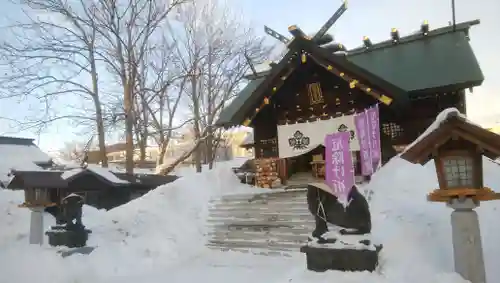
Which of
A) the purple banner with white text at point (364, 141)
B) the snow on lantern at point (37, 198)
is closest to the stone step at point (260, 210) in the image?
the purple banner with white text at point (364, 141)

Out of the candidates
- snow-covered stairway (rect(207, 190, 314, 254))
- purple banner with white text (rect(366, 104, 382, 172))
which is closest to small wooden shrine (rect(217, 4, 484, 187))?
purple banner with white text (rect(366, 104, 382, 172))

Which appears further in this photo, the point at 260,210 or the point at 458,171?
the point at 260,210

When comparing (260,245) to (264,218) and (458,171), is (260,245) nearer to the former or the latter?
(264,218)

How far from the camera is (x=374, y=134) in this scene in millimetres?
11539

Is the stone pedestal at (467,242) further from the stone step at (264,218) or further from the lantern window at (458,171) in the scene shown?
the stone step at (264,218)

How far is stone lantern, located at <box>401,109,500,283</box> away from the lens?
5449 millimetres

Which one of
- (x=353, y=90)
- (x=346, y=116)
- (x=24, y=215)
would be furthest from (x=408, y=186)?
(x=24, y=215)

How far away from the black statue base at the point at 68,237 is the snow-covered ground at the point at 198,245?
31 centimetres

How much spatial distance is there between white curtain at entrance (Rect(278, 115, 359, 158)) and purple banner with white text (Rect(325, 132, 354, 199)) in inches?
234

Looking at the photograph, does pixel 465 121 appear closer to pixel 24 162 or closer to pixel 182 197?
pixel 182 197

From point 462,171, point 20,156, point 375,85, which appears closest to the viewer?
point 462,171

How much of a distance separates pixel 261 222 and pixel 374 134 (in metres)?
4.47

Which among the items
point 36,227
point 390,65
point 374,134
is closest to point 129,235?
point 36,227

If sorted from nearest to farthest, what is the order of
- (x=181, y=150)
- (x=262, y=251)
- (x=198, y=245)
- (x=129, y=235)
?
(x=262, y=251) < (x=198, y=245) < (x=129, y=235) < (x=181, y=150)
